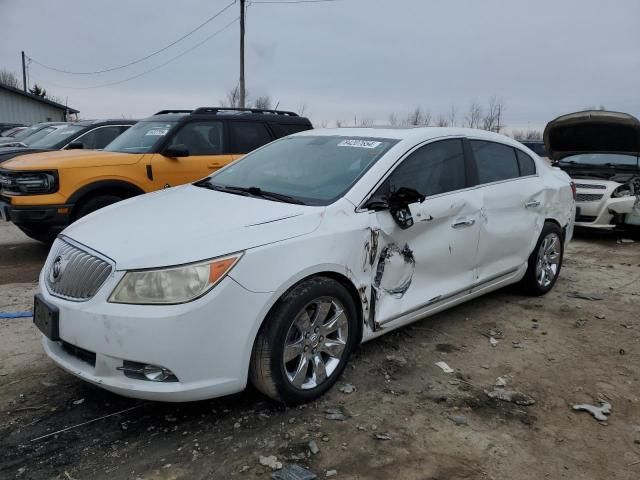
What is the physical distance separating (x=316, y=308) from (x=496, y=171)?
7.89 ft

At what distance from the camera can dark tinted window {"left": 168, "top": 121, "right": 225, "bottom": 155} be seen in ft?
23.3

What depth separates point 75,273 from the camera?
293cm

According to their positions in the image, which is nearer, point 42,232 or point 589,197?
point 42,232

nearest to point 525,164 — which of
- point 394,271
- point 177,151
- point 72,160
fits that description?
point 394,271

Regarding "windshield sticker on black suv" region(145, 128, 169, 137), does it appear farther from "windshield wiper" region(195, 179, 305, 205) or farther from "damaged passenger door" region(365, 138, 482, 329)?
"damaged passenger door" region(365, 138, 482, 329)

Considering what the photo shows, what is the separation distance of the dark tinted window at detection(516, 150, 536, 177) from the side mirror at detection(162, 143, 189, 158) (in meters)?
3.86

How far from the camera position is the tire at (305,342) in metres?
2.92

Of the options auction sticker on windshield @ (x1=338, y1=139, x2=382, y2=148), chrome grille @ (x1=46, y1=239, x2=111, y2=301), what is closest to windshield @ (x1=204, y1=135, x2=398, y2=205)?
auction sticker on windshield @ (x1=338, y1=139, x2=382, y2=148)

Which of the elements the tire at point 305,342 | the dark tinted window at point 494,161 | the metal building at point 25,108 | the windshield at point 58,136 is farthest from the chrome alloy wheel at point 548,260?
the metal building at point 25,108

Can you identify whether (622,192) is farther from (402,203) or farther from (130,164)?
(130,164)

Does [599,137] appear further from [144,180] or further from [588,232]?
[144,180]

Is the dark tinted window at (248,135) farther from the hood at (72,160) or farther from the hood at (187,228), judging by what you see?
the hood at (187,228)

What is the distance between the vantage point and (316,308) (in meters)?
3.18

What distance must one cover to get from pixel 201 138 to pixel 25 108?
3275 cm
